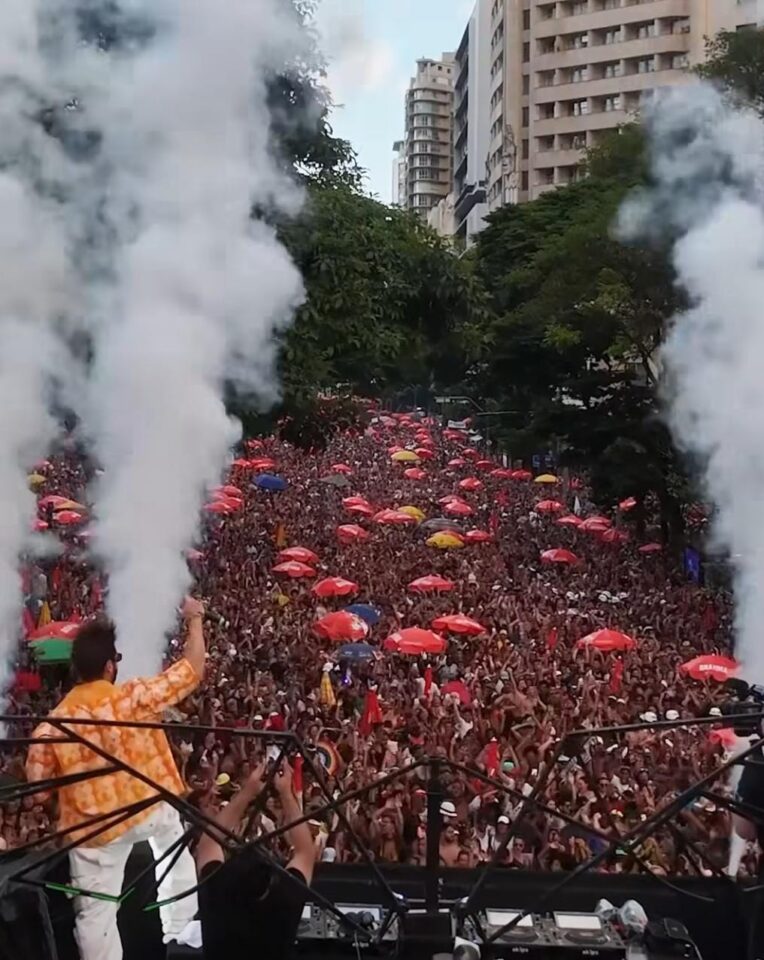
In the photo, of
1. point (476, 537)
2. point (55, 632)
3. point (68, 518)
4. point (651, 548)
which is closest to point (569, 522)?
point (651, 548)

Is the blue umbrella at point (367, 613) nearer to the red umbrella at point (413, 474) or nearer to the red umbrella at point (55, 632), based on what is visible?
the red umbrella at point (55, 632)

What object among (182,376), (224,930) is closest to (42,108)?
(182,376)

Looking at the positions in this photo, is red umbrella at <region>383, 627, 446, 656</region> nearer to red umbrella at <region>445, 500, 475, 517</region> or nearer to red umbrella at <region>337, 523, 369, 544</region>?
red umbrella at <region>337, 523, 369, 544</region>

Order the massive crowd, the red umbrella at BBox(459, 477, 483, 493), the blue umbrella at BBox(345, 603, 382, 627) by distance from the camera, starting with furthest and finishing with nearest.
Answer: the red umbrella at BBox(459, 477, 483, 493) < the blue umbrella at BBox(345, 603, 382, 627) < the massive crowd

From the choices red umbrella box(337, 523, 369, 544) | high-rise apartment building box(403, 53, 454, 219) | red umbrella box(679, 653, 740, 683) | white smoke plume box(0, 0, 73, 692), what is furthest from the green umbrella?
high-rise apartment building box(403, 53, 454, 219)

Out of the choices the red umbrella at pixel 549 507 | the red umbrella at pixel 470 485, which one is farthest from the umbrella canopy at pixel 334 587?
the red umbrella at pixel 470 485

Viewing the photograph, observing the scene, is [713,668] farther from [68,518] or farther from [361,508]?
[361,508]

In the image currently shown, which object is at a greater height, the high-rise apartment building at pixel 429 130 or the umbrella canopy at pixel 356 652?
the high-rise apartment building at pixel 429 130
